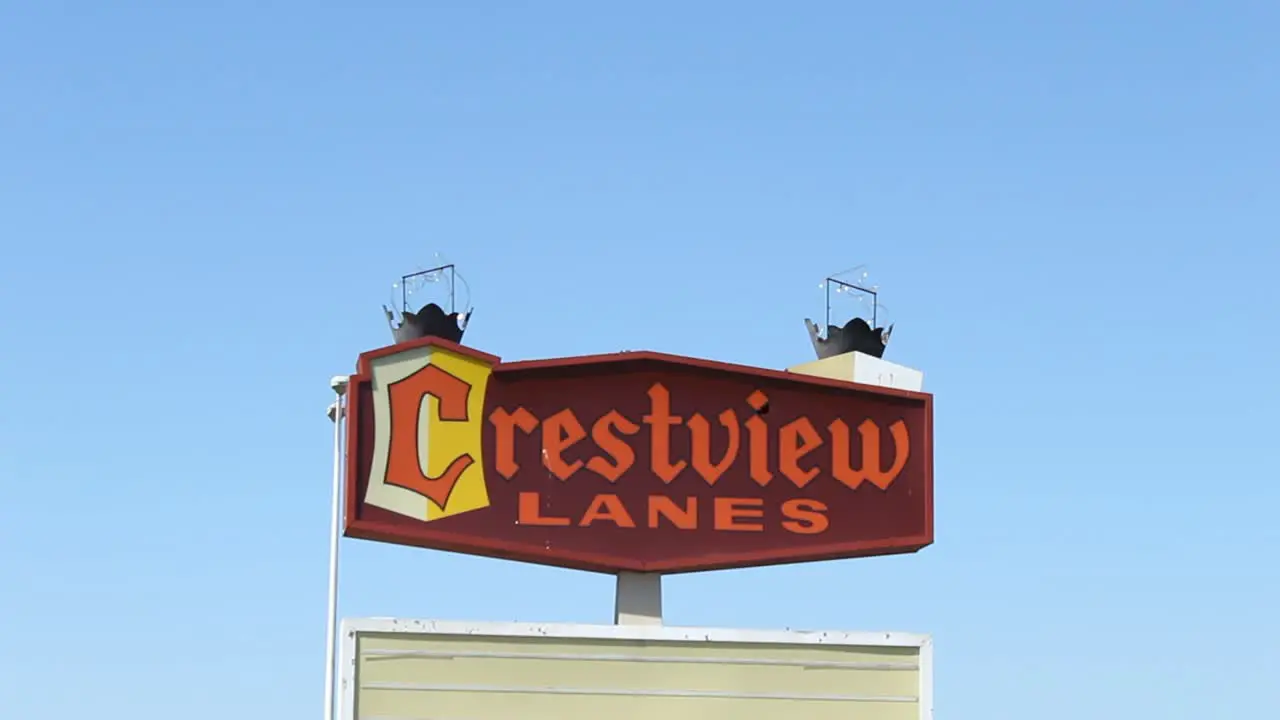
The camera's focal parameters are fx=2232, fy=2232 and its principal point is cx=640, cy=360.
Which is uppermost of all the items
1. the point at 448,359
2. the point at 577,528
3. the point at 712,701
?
the point at 448,359

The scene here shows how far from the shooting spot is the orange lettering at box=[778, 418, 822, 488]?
84.9 ft

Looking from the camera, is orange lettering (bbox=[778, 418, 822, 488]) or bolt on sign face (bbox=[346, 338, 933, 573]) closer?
bolt on sign face (bbox=[346, 338, 933, 573])

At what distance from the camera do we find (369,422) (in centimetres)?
2453

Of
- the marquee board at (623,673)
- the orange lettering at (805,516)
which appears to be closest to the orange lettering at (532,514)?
the marquee board at (623,673)

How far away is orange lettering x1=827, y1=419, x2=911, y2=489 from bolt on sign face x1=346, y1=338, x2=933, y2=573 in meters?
0.02

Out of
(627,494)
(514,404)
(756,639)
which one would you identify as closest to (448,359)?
(514,404)

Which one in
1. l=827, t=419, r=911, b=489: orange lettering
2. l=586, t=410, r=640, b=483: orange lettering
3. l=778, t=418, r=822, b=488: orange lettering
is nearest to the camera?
l=586, t=410, r=640, b=483: orange lettering

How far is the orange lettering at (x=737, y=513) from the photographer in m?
25.5

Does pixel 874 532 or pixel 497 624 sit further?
pixel 874 532

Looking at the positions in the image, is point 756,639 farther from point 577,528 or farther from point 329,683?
point 329,683

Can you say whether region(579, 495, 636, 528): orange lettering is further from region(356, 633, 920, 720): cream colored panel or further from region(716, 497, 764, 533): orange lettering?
region(356, 633, 920, 720): cream colored panel

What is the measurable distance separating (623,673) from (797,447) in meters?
3.49

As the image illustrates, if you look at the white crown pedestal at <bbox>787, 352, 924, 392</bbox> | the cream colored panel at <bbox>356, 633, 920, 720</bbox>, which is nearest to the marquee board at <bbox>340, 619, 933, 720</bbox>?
the cream colored panel at <bbox>356, 633, 920, 720</bbox>

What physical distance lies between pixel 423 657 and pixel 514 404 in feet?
10.2
